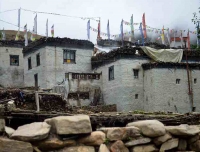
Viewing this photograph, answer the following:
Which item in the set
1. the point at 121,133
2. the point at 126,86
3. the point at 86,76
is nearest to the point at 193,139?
the point at 121,133

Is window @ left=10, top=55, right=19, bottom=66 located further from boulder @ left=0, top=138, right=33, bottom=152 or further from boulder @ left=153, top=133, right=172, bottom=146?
boulder @ left=0, top=138, right=33, bottom=152

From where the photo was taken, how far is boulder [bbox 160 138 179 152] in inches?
164

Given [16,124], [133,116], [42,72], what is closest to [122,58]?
[42,72]

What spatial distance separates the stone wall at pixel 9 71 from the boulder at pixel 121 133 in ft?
93.7

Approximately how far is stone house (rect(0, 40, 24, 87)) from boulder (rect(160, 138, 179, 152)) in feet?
93.9

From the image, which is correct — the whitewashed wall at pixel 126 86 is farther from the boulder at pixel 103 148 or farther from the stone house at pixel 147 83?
the boulder at pixel 103 148

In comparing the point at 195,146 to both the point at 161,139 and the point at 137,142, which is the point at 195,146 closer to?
the point at 161,139

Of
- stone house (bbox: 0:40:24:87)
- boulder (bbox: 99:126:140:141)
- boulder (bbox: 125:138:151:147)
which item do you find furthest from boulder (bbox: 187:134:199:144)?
stone house (bbox: 0:40:24:87)

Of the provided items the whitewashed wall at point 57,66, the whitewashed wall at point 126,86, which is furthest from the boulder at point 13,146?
the whitewashed wall at point 57,66

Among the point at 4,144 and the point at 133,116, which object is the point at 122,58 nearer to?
the point at 133,116

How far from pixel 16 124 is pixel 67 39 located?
19.9 metres

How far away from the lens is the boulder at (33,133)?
3402 millimetres

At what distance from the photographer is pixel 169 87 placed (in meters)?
23.0

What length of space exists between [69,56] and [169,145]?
73.4 ft
